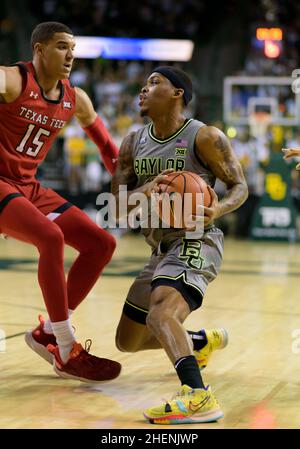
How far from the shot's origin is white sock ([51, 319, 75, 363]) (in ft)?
15.8

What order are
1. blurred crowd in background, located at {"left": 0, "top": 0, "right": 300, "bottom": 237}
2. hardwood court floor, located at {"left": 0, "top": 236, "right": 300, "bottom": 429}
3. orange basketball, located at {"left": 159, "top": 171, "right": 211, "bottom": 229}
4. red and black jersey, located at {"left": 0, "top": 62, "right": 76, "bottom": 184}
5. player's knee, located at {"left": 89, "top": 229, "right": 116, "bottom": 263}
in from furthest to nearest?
1. blurred crowd in background, located at {"left": 0, "top": 0, "right": 300, "bottom": 237}
2. player's knee, located at {"left": 89, "top": 229, "right": 116, "bottom": 263}
3. red and black jersey, located at {"left": 0, "top": 62, "right": 76, "bottom": 184}
4. orange basketball, located at {"left": 159, "top": 171, "right": 211, "bottom": 229}
5. hardwood court floor, located at {"left": 0, "top": 236, "right": 300, "bottom": 429}

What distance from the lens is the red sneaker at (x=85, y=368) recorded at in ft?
15.8

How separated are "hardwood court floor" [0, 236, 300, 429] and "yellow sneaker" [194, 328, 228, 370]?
0.09m

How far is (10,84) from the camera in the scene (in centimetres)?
483

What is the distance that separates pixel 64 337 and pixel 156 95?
1.46m

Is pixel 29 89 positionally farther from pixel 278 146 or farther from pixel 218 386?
pixel 278 146

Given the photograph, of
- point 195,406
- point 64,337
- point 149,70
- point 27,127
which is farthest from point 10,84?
point 149,70

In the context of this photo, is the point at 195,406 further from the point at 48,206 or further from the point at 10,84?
the point at 10,84

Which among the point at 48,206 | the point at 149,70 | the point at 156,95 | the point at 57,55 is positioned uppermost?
Result: the point at 149,70

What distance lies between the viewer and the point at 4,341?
599cm

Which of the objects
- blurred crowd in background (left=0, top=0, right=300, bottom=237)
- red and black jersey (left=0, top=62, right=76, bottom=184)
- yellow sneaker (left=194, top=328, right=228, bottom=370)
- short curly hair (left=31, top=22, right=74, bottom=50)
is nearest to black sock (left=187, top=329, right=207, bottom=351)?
yellow sneaker (left=194, top=328, right=228, bottom=370)

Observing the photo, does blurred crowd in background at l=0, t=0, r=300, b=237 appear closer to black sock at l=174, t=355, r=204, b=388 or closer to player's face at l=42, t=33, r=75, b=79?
player's face at l=42, t=33, r=75, b=79

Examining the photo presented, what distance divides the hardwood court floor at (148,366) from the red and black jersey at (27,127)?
4.07 feet

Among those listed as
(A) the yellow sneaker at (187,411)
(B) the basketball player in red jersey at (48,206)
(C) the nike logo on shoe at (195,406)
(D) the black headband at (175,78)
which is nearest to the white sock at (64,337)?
(B) the basketball player in red jersey at (48,206)
